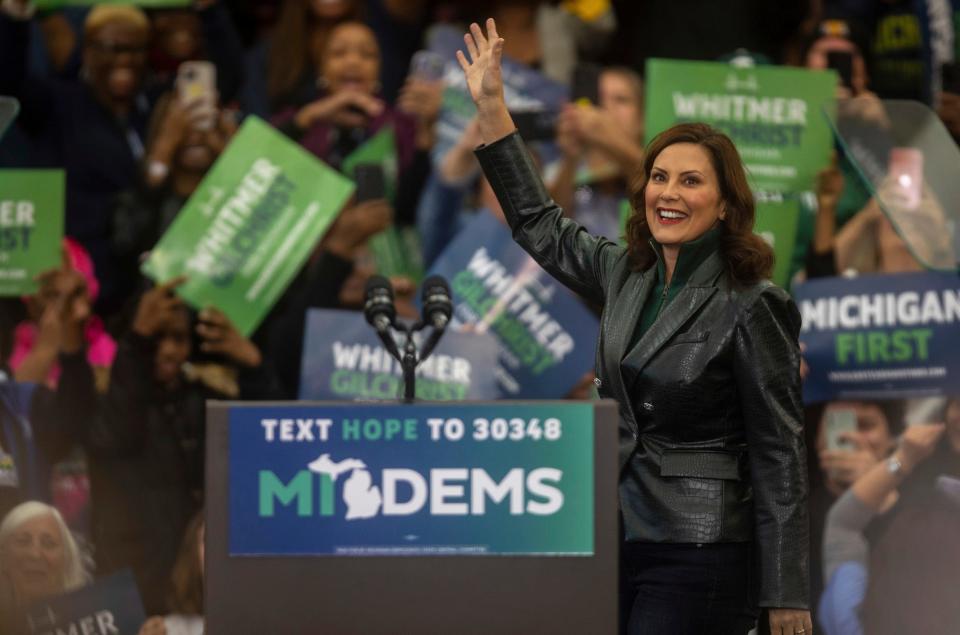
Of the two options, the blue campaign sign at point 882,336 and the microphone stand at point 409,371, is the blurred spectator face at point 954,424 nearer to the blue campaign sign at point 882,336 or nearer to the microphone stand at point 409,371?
the blue campaign sign at point 882,336

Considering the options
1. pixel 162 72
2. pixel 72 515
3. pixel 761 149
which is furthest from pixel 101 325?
pixel 761 149

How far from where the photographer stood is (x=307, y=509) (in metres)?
2.50

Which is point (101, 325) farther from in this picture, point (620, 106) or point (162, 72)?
point (620, 106)

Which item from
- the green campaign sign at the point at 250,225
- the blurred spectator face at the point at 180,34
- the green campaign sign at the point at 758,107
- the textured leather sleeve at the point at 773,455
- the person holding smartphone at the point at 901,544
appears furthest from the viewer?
the blurred spectator face at the point at 180,34

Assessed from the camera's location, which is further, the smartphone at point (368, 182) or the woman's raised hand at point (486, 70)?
the smartphone at point (368, 182)

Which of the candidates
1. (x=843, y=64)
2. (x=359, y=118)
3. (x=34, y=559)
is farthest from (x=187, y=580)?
(x=843, y=64)

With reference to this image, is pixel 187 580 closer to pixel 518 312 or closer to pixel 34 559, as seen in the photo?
pixel 34 559

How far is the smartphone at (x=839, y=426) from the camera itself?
4688 mm

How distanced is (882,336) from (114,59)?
2.84 m

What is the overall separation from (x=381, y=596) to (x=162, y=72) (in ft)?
11.5

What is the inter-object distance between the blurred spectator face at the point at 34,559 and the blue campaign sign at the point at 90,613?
63mm

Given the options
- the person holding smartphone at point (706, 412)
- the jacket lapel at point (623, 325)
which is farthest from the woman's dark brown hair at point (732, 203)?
the jacket lapel at point (623, 325)

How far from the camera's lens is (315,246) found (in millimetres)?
5090

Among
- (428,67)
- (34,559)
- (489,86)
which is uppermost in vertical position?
(428,67)
